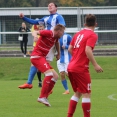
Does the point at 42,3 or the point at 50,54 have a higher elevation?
the point at 42,3

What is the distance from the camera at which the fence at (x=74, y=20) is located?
26.6 m

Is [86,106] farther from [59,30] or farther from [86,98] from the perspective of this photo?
[59,30]

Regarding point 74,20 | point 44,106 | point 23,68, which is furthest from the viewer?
point 74,20

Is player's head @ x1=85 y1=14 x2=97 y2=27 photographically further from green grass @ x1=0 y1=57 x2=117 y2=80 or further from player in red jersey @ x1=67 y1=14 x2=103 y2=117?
green grass @ x1=0 y1=57 x2=117 y2=80

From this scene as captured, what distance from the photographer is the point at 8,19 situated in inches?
1081

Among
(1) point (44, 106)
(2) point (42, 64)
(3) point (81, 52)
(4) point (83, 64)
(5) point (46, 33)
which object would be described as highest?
(5) point (46, 33)

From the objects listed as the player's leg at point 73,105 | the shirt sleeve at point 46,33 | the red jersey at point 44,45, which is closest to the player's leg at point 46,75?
the red jersey at point 44,45

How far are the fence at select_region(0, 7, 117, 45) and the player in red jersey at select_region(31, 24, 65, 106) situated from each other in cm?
1433

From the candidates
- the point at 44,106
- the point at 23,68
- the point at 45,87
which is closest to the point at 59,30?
the point at 45,87

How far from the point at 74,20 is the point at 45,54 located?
15.1m

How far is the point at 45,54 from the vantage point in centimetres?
1216

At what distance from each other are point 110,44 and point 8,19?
5.27 meters

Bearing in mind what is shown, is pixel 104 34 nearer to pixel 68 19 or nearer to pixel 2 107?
pixel 68 19

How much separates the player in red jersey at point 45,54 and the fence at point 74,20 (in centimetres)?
1433
